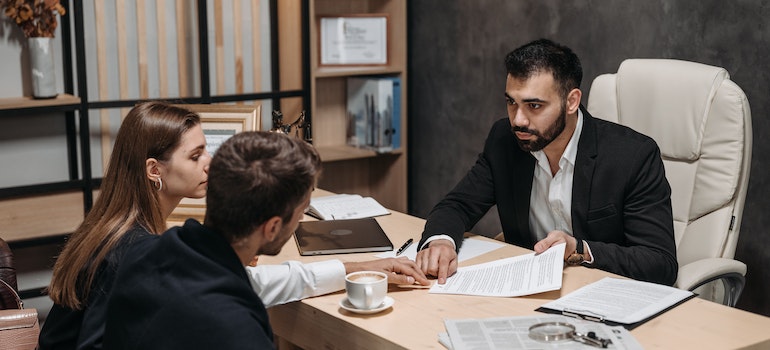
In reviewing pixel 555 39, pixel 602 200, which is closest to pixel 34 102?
pixel 555 39

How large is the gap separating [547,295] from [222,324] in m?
0.86

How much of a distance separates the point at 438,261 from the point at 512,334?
1.50ft

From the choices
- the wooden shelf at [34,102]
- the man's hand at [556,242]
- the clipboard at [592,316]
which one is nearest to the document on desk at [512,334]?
the clipboard at [592,316]

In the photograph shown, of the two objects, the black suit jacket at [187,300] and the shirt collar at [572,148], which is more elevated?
the shirt collar at [572,148]

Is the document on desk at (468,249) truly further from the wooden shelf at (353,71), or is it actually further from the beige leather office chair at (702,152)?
the wooden shelf at (353,71)

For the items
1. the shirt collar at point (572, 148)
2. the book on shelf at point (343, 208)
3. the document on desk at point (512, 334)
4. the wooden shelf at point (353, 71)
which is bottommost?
the document on desk at point (512, 334)

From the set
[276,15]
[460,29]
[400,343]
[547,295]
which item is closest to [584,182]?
[547,295]

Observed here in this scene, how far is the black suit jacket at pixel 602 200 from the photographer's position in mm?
2254

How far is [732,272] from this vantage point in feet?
7.70

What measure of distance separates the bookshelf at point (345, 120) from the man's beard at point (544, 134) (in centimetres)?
176

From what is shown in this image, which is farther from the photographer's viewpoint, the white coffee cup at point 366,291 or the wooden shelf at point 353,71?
the wooden shelf at point 353,71

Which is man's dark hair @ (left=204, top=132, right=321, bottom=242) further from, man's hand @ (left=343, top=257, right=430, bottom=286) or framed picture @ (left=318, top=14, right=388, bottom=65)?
framed picture @ (left=318, top=14, right=388, bottom=65)

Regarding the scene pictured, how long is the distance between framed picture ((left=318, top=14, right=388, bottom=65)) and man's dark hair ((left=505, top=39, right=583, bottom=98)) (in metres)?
1.86

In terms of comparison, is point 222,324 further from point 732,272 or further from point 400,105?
point 400,105
